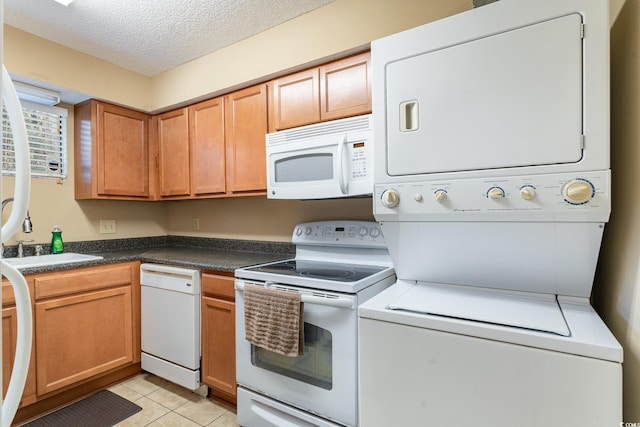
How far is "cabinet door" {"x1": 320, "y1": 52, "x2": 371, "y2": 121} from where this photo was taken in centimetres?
175

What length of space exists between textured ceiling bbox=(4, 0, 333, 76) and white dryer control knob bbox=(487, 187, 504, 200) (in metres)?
1.51

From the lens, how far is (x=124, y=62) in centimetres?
252

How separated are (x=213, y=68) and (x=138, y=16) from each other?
55 cm

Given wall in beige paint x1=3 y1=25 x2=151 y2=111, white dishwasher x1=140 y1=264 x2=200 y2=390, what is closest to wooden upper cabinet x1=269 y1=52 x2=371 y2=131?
white dishwasher x1=140 y1=264 x2=200 y2=390

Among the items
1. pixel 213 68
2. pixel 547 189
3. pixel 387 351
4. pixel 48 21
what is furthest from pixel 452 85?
pixel 48 21

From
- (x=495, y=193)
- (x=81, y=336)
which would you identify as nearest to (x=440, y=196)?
(x=495, y=193)

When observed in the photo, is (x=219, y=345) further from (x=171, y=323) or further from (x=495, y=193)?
(x=495, y=193)

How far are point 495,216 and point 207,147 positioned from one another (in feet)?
6.83

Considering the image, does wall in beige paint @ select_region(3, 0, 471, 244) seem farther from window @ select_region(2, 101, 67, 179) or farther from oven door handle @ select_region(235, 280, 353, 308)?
oven door handle @ select_region(235, 280, 353, 308)

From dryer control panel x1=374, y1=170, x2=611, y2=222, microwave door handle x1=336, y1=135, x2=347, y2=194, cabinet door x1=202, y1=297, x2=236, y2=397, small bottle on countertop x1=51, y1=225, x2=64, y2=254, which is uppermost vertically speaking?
microwave door handle x1=336, y1=135, x2=347, y2=194

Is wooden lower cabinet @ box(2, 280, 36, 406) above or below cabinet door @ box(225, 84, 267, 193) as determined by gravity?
below

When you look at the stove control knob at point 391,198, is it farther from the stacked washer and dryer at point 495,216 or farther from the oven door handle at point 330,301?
the oven door handle at point 330,301

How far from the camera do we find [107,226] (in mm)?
2748

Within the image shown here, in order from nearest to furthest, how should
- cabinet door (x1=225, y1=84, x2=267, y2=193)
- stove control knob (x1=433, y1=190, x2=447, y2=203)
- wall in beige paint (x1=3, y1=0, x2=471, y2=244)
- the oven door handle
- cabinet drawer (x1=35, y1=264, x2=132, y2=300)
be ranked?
1. stove control knob (x1=433, y1=190, x2=447, y2=203)
2. the oven door handle
3. wall in beige paint (x1=3, y1=0, x2=471, y2=244)
4. cabinet drawer (x1=35, y1=264, x2=132, y2=300)
5. cabinet door (x1=225, y1=84, x2=267, y2=193)
